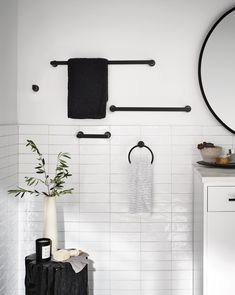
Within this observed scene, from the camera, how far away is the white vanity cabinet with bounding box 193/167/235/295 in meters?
1.98

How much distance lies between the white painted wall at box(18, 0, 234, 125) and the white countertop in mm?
387

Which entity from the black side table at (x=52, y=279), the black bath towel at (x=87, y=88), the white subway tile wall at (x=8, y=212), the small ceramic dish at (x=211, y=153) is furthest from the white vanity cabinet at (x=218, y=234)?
the white subway tile wall at (x=8, y=212)

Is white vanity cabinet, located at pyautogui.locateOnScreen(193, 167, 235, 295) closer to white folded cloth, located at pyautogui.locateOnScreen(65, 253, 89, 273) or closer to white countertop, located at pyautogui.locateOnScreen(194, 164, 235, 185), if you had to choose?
white countertop, located at pyautogui.locateOnScreen(194, 164, 235, 185)

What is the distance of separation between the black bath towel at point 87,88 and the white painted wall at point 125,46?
69 mm

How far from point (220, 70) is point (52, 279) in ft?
5.18

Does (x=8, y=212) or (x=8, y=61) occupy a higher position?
(x=8, y=61)

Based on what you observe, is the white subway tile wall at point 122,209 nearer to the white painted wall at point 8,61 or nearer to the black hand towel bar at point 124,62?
the white painted wall at point 8,61

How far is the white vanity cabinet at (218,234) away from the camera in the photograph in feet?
6.49

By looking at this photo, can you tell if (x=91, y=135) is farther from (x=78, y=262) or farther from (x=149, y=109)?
(x=78, y=262)

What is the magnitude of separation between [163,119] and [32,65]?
913 mm

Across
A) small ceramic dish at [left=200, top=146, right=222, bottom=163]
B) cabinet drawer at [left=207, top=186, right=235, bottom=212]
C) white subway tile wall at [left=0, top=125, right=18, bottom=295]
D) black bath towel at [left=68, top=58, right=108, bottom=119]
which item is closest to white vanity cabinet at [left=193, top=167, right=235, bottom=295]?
cabinet drawer at [left=207, top=186, right=235, bottom=212]

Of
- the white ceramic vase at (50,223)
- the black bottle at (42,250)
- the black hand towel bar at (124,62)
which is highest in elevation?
the black hand towel bar at (124,62)

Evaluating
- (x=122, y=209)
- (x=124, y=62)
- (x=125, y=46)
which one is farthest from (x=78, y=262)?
(x=125, y=46)

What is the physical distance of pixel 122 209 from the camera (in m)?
2.51
